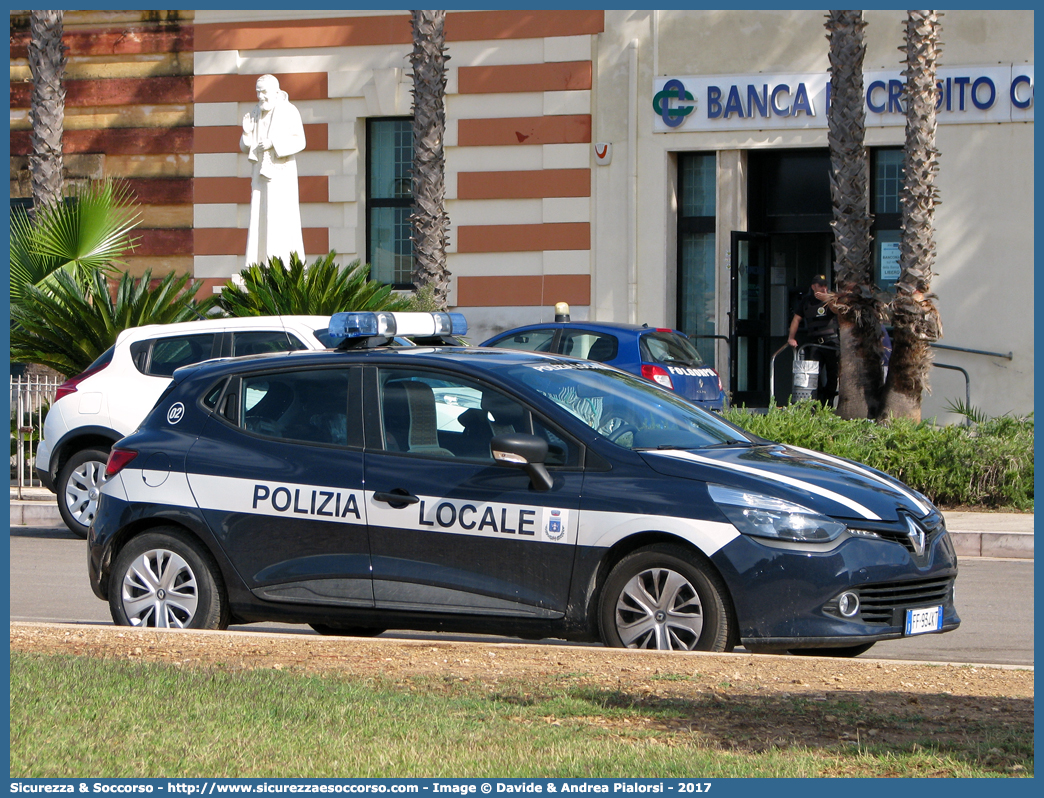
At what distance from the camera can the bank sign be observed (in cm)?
2039

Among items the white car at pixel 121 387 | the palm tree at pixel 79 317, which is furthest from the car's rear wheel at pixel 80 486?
the palm tree at pixel 79 317

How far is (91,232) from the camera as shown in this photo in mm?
18047

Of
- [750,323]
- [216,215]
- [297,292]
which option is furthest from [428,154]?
[750,323]

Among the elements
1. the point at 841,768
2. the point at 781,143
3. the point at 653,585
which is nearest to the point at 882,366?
the point at 781,143

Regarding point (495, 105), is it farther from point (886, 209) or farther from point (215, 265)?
point (886, 209)

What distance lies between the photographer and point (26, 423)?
1584 cm

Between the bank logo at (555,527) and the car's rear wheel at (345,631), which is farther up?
the bank logo at (555,527)

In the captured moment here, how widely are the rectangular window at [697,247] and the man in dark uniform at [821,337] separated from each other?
7.03 ft

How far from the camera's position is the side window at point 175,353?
12398 millimetres

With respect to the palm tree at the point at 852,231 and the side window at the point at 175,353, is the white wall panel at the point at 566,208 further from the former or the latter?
the side window at the point at 175,353

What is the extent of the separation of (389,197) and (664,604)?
18.3m

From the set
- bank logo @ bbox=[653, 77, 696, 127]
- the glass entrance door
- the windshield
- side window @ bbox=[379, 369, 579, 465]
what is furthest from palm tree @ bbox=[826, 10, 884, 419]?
side window @ bbox=[379, 369, 579, 465]

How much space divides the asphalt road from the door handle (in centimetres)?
146

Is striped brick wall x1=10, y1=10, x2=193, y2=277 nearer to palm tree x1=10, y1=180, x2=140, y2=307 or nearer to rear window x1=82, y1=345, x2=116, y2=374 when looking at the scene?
palm tree x1=10, y1=180, x2=140, y2=307
